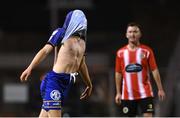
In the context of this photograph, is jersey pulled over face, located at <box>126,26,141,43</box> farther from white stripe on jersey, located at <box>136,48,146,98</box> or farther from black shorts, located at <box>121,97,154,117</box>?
black shorts, located at <box>121,97,154,117</box>

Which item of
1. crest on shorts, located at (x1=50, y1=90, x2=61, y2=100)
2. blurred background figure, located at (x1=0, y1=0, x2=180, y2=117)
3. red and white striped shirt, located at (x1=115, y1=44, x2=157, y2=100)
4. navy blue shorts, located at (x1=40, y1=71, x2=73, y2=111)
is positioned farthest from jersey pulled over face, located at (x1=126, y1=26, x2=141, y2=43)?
blurred background figure, located at (x1=0, y1=0, x2=180, y2=117)

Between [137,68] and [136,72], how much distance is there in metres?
0.06

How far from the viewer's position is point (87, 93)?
875 centimetres

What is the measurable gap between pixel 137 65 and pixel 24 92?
22.2 ft

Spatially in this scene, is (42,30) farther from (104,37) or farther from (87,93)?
(87,93)

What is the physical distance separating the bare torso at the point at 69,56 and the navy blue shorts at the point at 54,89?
3.0 inches

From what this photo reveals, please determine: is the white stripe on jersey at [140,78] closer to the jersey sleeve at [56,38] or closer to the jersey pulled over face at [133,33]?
the jersey pulled over face at [133,33]

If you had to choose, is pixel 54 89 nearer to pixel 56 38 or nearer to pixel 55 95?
pixel 55 95

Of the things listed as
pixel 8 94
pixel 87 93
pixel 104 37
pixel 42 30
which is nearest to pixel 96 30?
pixel 104 37

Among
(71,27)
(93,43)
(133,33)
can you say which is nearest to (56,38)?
(71,27)

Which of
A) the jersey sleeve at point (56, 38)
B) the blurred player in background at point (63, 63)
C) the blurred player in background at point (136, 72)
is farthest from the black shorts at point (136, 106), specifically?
the jersey sleeve at point (56, 38)

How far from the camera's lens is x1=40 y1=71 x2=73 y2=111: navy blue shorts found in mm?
8062

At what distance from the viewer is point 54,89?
8.09m

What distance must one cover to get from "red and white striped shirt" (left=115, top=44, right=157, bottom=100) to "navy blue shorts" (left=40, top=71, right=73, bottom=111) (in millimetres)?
2443
